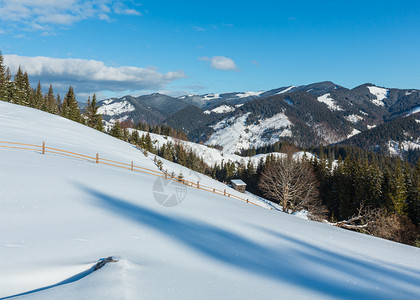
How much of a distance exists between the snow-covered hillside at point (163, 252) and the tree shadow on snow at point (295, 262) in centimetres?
4

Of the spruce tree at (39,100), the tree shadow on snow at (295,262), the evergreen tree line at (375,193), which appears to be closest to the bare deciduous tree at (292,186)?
the evergreen tree line at (375,193)

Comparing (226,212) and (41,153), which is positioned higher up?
(41,153)

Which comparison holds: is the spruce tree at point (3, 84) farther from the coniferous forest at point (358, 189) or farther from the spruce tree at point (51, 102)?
the spruce tree at point (51, 102)

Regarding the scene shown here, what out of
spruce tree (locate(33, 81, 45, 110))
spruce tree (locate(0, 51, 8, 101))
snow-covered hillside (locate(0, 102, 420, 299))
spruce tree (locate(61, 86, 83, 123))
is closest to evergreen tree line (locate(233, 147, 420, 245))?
snow-covered hillside (locate(0, 102, 420, 299))

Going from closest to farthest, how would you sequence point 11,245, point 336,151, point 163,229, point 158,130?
point 11,245 < point 163,229 < point 158,130 < point 336,151

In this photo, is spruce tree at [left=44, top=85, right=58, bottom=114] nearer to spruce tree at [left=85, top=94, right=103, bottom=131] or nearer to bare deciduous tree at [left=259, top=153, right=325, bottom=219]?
spruce tree at [left=85, top=94, right=103, bottom=131]

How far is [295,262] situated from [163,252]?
4.46 metres

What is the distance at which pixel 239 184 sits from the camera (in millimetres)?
55594

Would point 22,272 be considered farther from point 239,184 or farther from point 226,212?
point 239,184

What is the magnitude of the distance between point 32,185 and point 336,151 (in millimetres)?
194497

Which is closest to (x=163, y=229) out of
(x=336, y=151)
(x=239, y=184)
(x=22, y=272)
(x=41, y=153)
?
(x=22, y=272)

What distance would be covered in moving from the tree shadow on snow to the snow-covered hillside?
1.6 inches

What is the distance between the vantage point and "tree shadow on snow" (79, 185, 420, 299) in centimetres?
643

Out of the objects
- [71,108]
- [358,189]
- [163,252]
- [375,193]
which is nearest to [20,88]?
[71,108]
